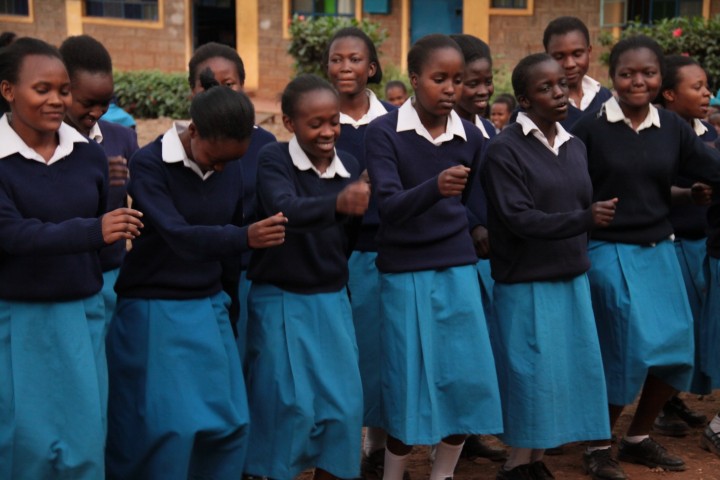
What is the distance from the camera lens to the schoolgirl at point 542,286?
14.4ft

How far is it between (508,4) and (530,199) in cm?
1403

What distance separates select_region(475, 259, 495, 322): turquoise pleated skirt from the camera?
488 cm

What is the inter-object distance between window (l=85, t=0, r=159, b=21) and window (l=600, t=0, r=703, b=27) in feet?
25.9

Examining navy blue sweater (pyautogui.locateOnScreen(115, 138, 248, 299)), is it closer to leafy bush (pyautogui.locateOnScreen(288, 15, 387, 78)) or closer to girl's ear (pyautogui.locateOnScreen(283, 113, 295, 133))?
girl's ear (pyautogui.locateOnScreen(283, 113, 295, 133))

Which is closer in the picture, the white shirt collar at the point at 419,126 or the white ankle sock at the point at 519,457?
the white shirt collar at the point at 419,126

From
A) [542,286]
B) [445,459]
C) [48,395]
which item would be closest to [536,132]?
[542,286]

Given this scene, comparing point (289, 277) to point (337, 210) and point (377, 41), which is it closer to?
point (337, 210)

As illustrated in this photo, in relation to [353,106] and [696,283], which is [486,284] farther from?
[696,283]

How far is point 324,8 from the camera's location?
19266mm

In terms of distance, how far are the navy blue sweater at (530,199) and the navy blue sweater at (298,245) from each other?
1.92 ft

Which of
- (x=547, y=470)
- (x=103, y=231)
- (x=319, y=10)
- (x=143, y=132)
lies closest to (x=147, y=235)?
(x=103, y=231)

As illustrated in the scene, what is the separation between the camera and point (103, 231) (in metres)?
3.46

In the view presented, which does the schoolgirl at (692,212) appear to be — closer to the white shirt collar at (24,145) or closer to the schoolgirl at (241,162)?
the schoolgirl at (241,162)

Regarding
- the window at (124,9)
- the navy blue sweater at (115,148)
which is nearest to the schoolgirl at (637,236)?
the navy blue sweater at (115,148)
